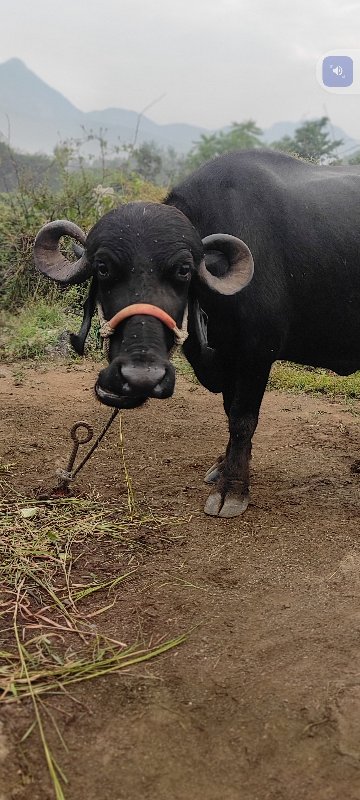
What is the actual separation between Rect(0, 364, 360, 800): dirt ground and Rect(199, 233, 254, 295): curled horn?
1.07 metres

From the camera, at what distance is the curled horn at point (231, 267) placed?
253 cm

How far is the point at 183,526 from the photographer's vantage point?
293cm

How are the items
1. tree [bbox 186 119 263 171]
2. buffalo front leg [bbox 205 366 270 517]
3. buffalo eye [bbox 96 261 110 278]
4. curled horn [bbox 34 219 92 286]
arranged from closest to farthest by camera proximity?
buffalo eye [bbox 96 261 110 278] < curled horn [bbox 34 219 92 286] < buffalo front leg [bbox 205 366 270 517] < tree [bbox 186 119 263 171]

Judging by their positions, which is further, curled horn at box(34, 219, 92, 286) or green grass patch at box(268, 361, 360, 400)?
green grass patch at box(268, 361, 360, 400)

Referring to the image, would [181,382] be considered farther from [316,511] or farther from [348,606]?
[348,606]

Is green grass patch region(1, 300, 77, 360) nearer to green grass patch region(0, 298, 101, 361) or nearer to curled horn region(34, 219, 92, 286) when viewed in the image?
green grass patch region(0, 298, 101, 361)

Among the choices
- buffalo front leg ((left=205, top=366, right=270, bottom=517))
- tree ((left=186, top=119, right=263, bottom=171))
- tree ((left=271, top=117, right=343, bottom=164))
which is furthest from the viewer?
tree ((left=186, top=119, right=263, bottom=171))

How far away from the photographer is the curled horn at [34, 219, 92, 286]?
263 cm

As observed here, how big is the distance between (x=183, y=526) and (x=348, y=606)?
850 millimetres

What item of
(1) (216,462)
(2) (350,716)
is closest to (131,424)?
(1) (216,462)

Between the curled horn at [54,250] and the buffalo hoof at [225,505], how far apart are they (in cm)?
119

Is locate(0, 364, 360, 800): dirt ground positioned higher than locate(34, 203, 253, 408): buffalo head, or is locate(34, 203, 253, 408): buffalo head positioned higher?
locate(34, 203, 253, 408): buffalo head

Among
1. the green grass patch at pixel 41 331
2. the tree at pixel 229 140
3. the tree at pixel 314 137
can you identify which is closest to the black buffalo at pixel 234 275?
the green grass patch at pixel 41 331

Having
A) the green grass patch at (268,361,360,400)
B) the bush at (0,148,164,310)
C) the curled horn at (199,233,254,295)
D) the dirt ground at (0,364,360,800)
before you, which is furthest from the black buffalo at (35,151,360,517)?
the bush at (0,148,164,310)
